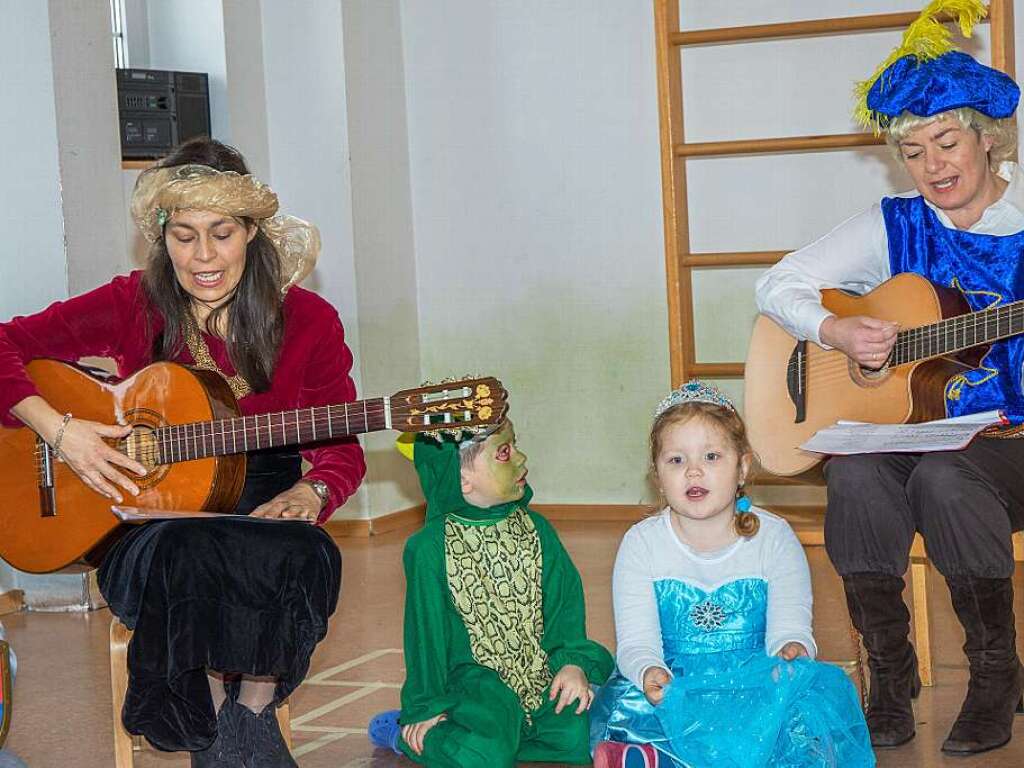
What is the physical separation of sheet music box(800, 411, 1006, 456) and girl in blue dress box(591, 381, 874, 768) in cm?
20

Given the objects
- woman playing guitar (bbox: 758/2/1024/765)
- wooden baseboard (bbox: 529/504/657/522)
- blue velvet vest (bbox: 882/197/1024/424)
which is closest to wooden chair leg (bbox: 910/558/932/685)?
woman playing guitar (bbox: 758/2/1024/765)

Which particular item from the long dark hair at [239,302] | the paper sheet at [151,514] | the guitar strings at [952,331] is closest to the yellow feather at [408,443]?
the long dark hair at [239,302]

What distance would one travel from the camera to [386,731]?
2826mm

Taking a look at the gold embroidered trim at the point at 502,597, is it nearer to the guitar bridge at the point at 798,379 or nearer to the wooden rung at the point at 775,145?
the guitar bridge at the point at 798,379

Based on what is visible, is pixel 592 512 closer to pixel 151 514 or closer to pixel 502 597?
pixel 502 597

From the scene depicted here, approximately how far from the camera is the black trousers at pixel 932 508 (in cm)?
257

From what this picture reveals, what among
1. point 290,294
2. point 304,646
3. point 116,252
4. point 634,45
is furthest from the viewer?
point 634,45

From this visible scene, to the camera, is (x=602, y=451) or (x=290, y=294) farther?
(x=602, y=451)

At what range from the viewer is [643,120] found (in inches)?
209

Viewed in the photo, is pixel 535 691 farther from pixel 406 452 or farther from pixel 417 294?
pixel 417 294

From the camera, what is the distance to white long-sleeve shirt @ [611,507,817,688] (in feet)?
8.21

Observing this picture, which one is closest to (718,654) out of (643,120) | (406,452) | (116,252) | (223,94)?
(406,452)

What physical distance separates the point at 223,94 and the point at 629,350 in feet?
5.91

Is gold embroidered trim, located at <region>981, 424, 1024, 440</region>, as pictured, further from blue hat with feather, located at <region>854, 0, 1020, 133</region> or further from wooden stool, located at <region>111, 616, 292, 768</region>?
wooden stool, located at <region>111, 616, 292, 768</region>
